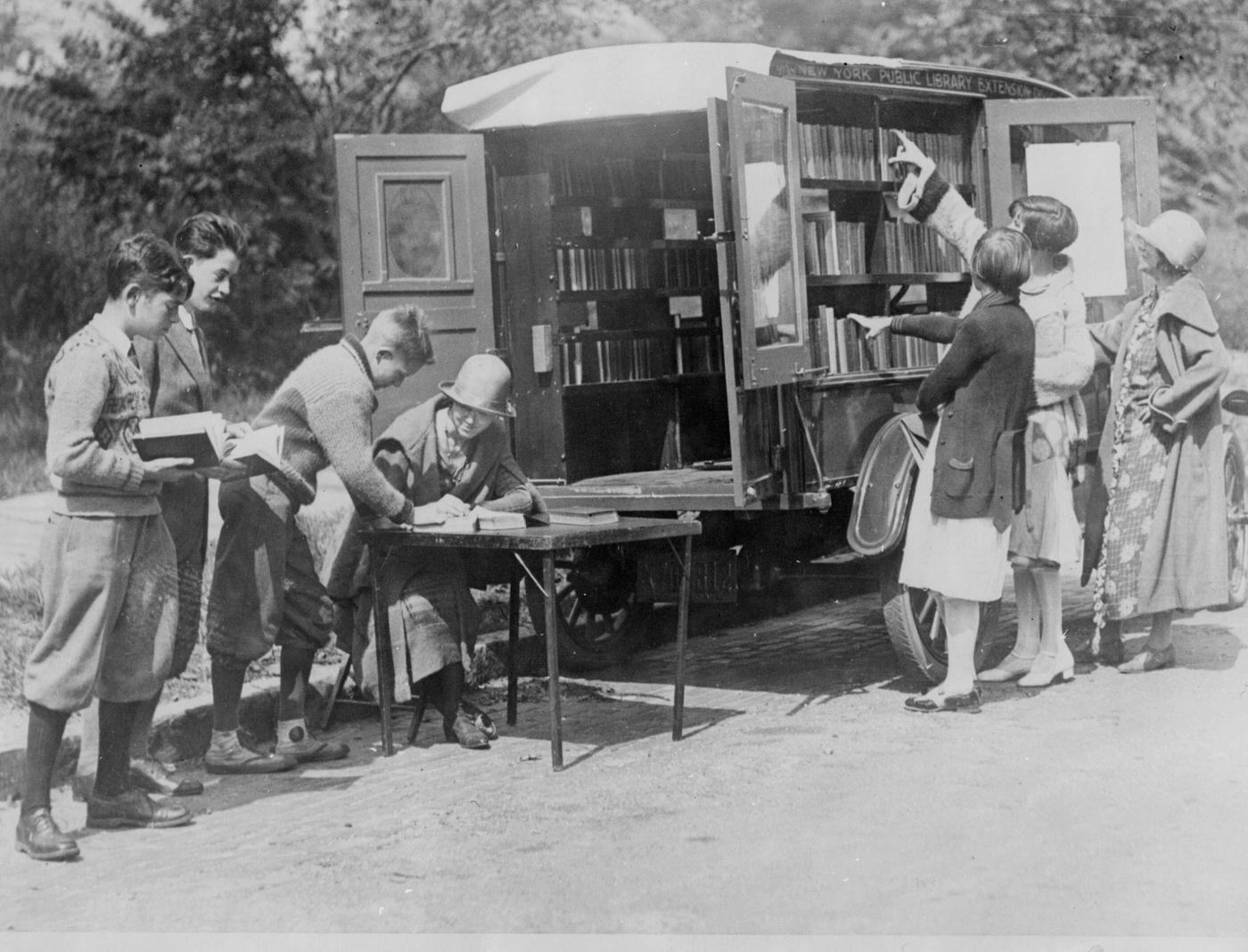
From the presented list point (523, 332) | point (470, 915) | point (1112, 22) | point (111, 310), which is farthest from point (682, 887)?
point (1112, 22)

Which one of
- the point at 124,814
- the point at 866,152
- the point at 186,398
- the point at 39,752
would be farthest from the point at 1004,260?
the point at 39,752

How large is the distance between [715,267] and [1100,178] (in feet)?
7.19

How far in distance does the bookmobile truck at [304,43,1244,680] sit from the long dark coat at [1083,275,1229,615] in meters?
1.02

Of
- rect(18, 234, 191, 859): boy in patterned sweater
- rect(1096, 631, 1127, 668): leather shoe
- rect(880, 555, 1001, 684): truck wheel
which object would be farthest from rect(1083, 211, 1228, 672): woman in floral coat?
rect(18, 234, 191, 859): boy in patterned sweater

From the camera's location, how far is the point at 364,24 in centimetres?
1451

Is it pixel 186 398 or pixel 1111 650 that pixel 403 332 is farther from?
pixel 1111 650

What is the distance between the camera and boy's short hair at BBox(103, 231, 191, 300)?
5301 mm

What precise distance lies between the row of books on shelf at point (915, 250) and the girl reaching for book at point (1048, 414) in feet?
3.82

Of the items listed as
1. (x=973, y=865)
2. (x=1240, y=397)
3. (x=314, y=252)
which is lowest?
(x=973, y=865)

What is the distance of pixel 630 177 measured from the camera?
9367mm

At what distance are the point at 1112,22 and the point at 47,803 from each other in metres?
14.2

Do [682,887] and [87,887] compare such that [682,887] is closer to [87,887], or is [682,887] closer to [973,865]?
[973,865]

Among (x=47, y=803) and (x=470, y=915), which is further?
(x=47, y=803)

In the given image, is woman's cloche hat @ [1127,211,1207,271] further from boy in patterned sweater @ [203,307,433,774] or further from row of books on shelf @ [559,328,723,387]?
boy in patterned sweater @ [203,307,433,774]
